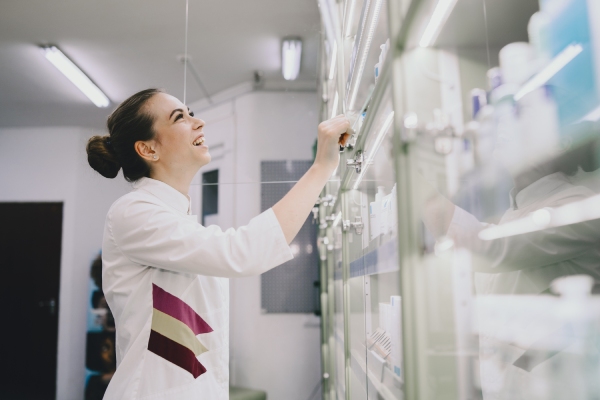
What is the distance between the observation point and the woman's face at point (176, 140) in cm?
134

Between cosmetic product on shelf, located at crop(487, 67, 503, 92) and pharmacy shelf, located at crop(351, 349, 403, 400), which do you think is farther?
pharmacy shelf, located at crop(351, 349, 403, 400)

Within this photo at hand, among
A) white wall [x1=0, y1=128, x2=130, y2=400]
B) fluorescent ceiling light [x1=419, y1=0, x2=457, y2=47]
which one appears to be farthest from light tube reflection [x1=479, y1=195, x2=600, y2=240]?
white wall [x1=0, y1=128, x2=130, y2=400]

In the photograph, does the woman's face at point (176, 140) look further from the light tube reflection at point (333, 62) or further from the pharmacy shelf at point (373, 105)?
the light tube reflection at point (333, 62)

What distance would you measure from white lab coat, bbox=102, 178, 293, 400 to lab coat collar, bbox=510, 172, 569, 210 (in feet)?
1.76

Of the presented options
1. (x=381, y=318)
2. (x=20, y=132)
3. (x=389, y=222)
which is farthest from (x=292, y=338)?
(x=20, y=132)

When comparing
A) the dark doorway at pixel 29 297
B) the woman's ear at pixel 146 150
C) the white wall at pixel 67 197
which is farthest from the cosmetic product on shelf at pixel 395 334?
the dark doorway at pixel 29 297

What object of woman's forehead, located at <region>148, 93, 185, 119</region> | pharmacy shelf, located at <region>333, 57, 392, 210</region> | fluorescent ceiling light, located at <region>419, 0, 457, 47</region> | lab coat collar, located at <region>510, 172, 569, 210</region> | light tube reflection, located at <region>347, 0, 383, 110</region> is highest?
light tube reflection, located at <region>347, 0, 383, 110</region>

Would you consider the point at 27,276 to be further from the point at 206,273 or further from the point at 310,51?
the point at 206,273

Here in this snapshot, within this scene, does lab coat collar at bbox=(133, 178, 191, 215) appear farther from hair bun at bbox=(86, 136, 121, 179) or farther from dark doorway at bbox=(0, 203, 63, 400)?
dark doorway at bbox=(0, 203, 63, 400)

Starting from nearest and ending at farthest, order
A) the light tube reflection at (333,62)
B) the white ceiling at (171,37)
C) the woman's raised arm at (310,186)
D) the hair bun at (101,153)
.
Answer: the woman's raised arm at (310,186) → the hair bun at (101,153) → the light tube reflection at (333,62) → the white ceiling at (171,37)

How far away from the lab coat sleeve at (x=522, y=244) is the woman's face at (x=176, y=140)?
840mm

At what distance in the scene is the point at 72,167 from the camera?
10.4 feet

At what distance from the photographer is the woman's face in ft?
4.39

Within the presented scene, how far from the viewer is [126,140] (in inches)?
53.6
